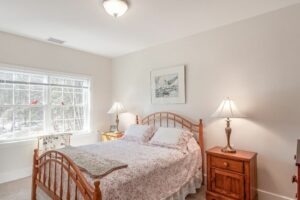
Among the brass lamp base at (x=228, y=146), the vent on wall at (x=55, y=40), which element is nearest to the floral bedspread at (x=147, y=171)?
the brass lamp base at (x=228, y=146)

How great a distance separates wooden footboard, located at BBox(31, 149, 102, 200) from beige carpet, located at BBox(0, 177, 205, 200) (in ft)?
1.95

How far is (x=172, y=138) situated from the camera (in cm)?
293

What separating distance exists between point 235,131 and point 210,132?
40cm

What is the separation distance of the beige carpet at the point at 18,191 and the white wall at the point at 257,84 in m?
0.84

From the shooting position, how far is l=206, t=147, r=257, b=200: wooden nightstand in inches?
89.9

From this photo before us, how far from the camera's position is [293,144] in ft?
7.72

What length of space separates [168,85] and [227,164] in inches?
70.7

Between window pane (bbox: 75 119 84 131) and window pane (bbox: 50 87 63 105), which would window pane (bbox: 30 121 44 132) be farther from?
window pane (bbox: 75 119 84 131)

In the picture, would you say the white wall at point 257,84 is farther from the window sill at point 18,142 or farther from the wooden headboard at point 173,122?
the window sill at point 18,142

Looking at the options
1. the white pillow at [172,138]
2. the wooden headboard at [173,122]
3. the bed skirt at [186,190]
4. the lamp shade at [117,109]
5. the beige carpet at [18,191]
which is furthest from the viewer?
the lamp shade at [117,109]

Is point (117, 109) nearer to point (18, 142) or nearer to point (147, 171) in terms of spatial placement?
point (18, 142)

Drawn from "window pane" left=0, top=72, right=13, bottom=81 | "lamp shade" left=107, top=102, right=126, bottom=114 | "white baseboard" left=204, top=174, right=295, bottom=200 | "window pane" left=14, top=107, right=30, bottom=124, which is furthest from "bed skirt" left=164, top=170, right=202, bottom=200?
"window pane" left=0, top=72, right=13, bottom=81

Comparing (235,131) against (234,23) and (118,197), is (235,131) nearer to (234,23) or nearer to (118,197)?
(234,23)

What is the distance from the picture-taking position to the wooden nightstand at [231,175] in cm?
228
